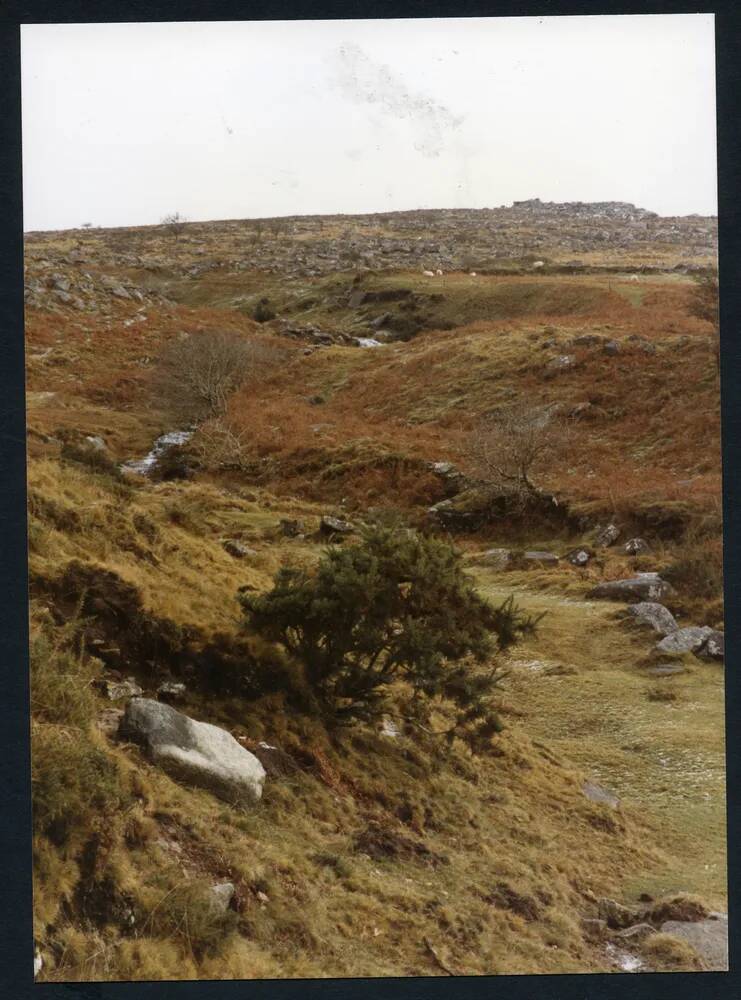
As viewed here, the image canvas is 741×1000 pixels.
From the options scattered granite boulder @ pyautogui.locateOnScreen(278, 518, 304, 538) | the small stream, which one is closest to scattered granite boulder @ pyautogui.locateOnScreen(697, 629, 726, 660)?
scattered granite boulder @ pyautogui.locateOnScreen(278, 518, 304, 538)

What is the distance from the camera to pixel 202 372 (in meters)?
8.49

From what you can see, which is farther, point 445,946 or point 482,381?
point 482,381

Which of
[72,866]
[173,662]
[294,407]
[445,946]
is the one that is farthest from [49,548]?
[445,946]

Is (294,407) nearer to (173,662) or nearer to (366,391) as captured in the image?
(366,391)

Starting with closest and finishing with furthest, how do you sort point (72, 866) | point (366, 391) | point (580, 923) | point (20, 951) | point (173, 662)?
point (72, 866) < point (20, 951) < point (580, 923) < point (173, 662) < point (366, 391)

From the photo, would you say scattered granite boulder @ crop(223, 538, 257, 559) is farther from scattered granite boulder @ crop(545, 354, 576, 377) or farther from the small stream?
scattered granite boulder @ crop(545, 354, 576, 377)

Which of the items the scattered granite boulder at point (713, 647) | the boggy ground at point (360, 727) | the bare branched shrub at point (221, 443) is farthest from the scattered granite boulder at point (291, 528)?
the scattered granite boulder at point (713, 647)

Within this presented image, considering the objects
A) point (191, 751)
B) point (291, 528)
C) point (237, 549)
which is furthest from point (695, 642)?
point (191, 751)

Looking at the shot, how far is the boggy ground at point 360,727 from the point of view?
5355 mm

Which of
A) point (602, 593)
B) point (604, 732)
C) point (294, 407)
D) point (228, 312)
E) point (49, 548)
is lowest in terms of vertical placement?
point (604, 732)

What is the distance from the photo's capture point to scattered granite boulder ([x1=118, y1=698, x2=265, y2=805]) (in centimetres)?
561

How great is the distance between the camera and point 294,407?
29.7 ft

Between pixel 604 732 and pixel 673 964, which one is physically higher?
pixel 604 732

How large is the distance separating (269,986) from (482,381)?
6.86 m
